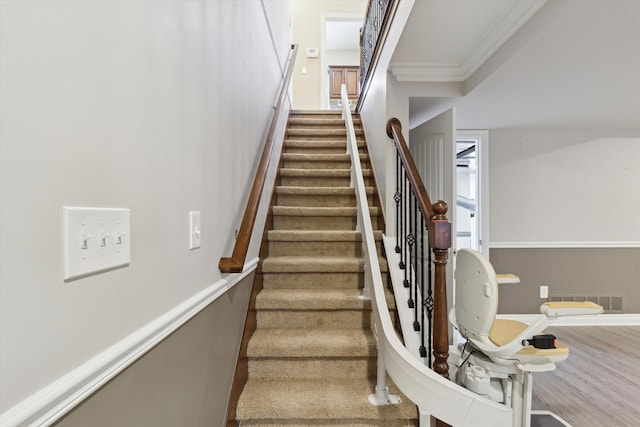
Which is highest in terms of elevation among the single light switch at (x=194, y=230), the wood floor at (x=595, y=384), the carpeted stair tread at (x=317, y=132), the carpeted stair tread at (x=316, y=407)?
the carpeted stair tread at (x=317, y=132)

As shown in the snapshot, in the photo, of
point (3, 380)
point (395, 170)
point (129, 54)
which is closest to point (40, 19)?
point (129, 54)

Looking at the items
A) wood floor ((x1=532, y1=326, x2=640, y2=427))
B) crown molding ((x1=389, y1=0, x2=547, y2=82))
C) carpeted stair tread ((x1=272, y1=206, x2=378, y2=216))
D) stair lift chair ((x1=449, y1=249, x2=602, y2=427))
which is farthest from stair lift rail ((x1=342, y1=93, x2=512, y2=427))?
crown molding ((x1=389, y1=0, x2=547, y2=82))

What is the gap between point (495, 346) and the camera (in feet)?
4.05

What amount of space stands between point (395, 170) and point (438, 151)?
56 centimetres

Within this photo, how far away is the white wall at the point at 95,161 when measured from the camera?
0.43m

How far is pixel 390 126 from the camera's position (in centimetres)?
208

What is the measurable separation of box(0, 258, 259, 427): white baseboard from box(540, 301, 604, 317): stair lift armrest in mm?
1280

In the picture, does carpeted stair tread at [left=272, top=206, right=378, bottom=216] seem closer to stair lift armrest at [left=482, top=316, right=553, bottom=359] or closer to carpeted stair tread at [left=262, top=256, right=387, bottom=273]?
carpeted stair tread at [left=262, top=256, right=387, bottom=273]

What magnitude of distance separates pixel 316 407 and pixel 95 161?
1437mm

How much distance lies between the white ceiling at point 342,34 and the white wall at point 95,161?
5.58 m

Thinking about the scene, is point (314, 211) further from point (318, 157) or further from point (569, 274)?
point (569, 274)

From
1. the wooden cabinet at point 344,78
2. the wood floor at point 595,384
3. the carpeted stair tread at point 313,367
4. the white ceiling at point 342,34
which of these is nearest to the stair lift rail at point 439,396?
the carpeted stair tread at point 313,367

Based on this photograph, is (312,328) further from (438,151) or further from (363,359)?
Result: (438,151)

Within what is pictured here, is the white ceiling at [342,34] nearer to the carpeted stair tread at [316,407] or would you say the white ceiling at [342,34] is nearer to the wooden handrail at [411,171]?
the wooden handrail at [411,171]
